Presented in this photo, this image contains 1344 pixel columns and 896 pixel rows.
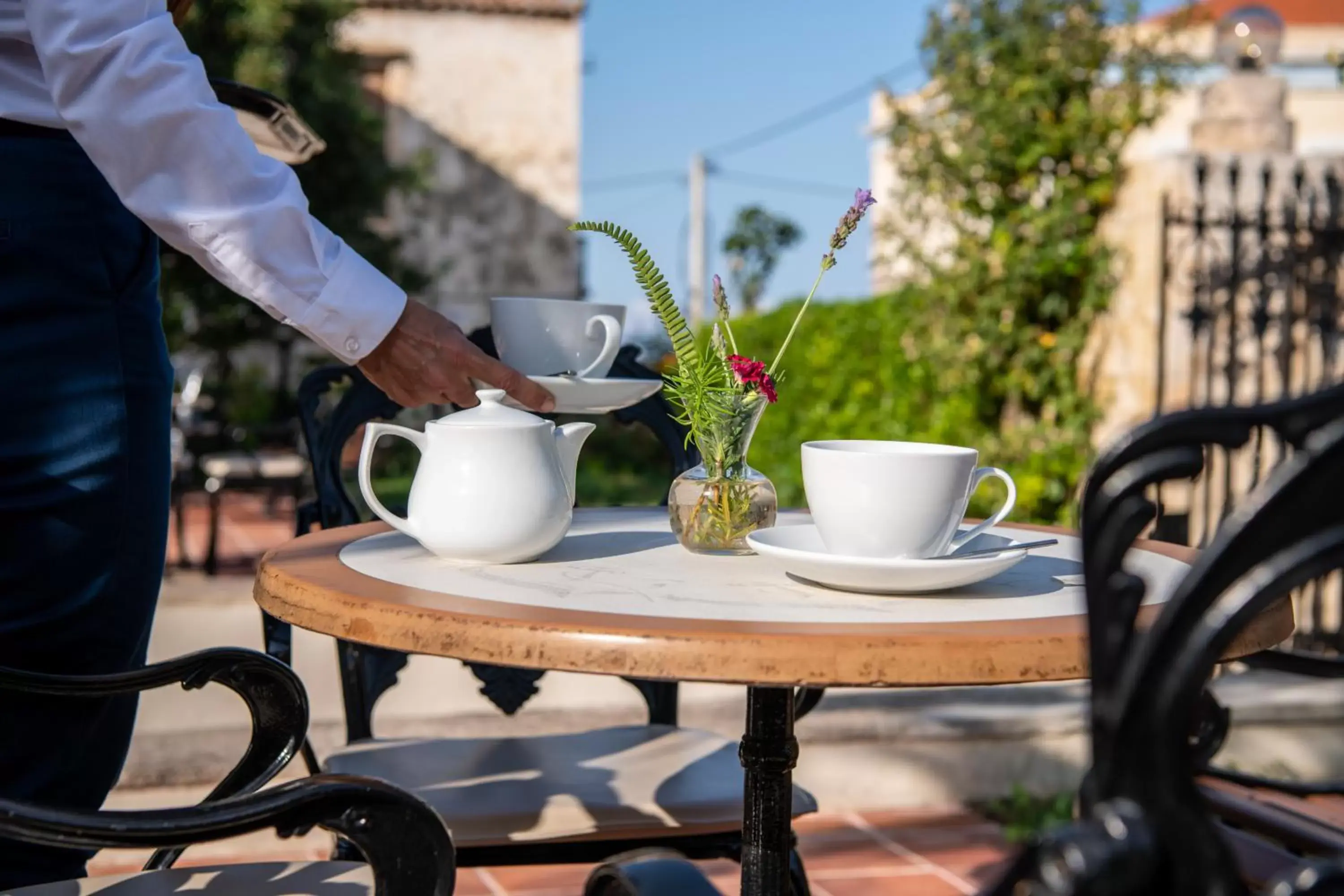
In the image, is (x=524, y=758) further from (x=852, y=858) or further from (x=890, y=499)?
(x=852, y=858)

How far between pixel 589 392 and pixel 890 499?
1.44ft

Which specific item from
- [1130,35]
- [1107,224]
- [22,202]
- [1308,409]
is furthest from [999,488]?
[1308,409]

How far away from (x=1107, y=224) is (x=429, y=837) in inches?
177

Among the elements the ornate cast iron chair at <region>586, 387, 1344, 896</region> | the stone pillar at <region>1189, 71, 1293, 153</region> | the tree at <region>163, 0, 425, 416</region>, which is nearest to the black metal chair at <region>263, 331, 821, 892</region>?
the ornate cast iron chair at <region>586, 387, 1344, 896</region>

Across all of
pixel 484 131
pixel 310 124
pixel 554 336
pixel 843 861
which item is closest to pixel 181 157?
pixel 554 336

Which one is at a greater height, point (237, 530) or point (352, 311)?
point (352, 311)

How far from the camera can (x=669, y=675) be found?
3.28ft

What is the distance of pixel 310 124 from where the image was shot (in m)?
8.88

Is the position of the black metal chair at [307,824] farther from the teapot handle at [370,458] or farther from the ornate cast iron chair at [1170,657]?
the ornate cast iron chair at [1170,657]

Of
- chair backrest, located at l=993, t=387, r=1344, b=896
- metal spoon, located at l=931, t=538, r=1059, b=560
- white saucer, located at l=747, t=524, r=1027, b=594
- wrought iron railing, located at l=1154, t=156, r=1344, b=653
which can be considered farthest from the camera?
wrought iron railing, located at l=1154, t=156, r=1344, b=653

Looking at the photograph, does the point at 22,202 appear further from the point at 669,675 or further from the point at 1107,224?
the point at 1107,224

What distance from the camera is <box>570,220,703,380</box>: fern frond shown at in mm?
1473

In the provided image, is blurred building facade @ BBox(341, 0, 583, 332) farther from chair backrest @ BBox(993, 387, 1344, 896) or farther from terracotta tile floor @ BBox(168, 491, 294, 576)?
chair backrest @ BBox(993, 387, 1344, 896)

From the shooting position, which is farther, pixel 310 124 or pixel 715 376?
pixel 310 124
